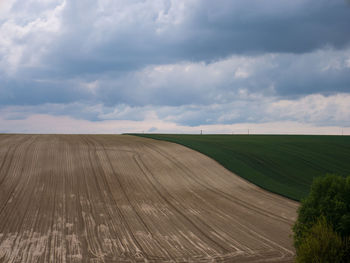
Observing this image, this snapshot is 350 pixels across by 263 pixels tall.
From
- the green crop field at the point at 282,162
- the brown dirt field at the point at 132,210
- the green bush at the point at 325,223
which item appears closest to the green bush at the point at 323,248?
the green bush at the point at 325,223

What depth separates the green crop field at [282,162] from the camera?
79.3 ft

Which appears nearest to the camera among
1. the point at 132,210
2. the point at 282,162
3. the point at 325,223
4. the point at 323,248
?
the point at 323,248

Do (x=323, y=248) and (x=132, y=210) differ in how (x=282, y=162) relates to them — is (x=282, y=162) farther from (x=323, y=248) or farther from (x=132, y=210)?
(x=323, y=248)

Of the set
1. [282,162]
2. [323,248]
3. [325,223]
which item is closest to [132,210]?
[325,223]

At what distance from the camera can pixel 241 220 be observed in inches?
653

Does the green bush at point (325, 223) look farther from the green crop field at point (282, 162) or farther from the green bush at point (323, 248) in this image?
the green crop field at point (282, 162)

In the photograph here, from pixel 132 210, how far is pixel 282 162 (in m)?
16.9

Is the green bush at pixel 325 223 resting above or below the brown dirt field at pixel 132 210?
above

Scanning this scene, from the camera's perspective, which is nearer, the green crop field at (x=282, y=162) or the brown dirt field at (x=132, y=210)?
the brown dirt field at (x=132, y=210)

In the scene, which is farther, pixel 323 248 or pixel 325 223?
pixel 325 223

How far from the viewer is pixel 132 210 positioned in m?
17.5

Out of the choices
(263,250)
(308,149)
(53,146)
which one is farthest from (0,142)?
(308,149)

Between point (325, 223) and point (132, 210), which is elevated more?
point (325, 223)

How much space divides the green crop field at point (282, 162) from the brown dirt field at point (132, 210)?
1.57 m
